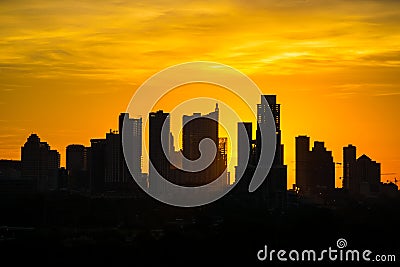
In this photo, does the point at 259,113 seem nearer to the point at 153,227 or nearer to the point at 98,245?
the point at 153,227

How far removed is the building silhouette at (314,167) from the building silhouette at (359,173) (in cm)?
161

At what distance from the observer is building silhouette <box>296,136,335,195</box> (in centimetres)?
9900

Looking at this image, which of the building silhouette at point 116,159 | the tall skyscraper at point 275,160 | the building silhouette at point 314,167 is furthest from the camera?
the building silhouette at point 314,167

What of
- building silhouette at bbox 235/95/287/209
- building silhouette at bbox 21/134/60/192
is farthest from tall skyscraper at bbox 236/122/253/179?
building silhouette at bbox 21/134/60/192

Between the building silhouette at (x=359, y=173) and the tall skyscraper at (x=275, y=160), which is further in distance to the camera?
the building silhouette at (x=359, y=173)

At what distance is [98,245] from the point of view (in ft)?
103

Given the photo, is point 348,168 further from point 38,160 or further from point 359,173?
point 38,160

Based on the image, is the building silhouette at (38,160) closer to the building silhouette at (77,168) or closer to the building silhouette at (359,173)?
the building silhouette at (77,168)

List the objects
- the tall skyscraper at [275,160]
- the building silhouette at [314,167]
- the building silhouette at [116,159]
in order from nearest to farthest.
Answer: the tall skyscraper at [275,160], the building silhouette at [116,159], the building silhouette at [314,167]

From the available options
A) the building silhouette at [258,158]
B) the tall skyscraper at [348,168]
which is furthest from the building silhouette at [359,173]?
the building silhouette at [258,158]

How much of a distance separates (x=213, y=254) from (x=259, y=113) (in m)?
51.6

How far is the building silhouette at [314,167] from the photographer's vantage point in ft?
325

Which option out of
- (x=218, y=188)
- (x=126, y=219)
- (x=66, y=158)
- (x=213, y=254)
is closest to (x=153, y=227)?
(x=126, y=219)

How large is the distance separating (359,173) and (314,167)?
5687 millimetres
